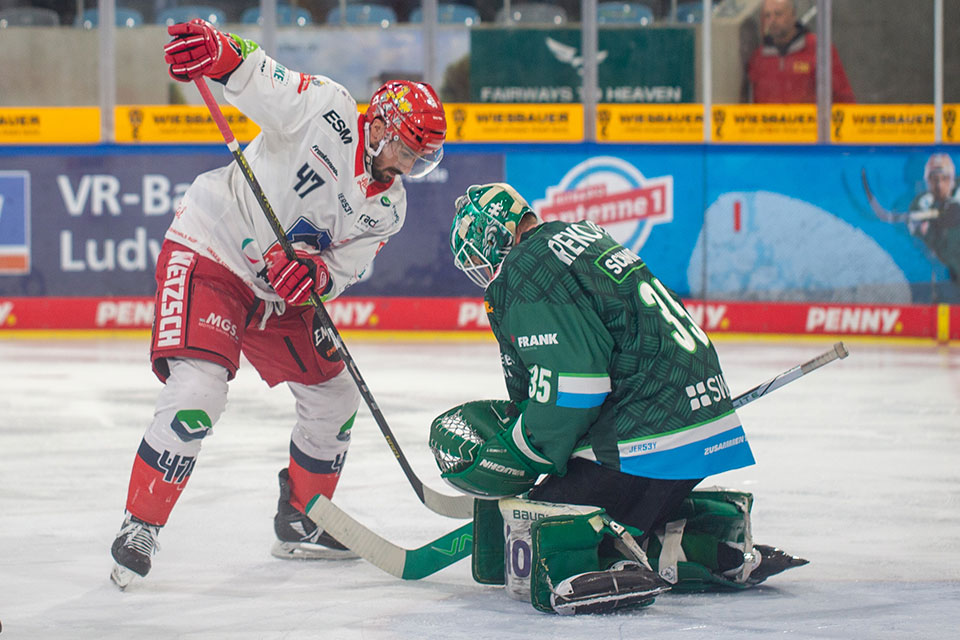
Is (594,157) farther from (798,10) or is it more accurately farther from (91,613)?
(91,613)

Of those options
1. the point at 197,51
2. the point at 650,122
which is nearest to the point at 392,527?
the point at 197,51

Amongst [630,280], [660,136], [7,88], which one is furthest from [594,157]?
[630,280]

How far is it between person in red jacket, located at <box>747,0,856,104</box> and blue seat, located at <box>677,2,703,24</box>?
49 cm

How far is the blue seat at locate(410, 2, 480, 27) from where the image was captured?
9.72 m

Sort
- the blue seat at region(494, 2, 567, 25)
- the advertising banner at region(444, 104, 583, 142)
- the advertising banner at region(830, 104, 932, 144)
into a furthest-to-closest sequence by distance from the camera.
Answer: the blue seat at region(494, 2, 567, 25)
the advertising banner at region(444, 104, 583, 142)
the advertising banner at region(830, 104, 932, 144)

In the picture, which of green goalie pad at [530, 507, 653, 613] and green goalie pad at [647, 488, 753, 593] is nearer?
green goalie pad at [530, 507, 653, 613]

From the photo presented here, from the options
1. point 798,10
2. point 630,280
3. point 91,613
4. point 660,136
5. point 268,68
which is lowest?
point 91,613

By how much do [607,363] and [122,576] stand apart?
3.86 ft

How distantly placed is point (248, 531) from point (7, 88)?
697 cm

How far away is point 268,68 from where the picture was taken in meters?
3.16

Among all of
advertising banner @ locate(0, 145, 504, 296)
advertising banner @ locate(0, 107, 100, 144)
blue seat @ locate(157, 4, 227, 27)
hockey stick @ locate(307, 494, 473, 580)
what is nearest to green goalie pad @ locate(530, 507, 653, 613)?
hockey stick @ locate(307, 494, 473, 580)

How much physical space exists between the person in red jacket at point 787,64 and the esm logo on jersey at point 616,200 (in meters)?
1.22

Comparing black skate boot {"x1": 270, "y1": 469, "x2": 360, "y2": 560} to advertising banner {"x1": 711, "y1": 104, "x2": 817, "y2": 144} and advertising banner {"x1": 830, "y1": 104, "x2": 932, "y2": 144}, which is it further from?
advertising banner {"x1": 830, "y1": 104, "x2": 932, "y2": 144}

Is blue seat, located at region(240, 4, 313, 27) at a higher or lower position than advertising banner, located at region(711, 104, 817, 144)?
higher
